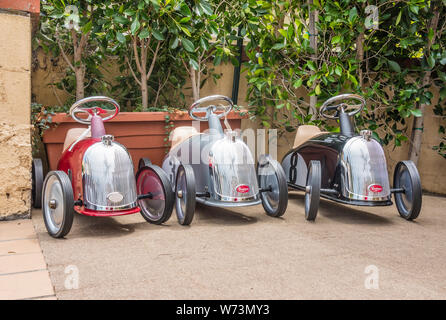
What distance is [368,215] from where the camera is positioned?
11.1 feet

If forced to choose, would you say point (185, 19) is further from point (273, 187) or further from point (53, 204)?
point (53, 204)

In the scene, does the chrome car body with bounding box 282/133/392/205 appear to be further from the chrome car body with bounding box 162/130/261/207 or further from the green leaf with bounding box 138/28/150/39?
the green leaf with bounding box 138/28/150/39

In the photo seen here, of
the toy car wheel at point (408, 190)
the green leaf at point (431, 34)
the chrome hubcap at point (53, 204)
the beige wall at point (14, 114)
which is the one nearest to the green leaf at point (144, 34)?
the beige wall at point (14, 114)

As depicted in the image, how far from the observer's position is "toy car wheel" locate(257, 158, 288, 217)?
304cm

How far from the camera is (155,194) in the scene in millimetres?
2949

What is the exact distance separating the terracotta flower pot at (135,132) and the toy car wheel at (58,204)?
81 cm

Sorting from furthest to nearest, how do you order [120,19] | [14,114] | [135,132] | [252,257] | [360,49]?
1. [360,49]
2. [135,132]
3. [120,19]
4. [14,114]
5. [252,257]

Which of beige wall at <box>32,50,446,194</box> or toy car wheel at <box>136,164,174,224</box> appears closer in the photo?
toy car wheel at <box>136,164,174,224</box>

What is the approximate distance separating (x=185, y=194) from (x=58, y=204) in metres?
0.77

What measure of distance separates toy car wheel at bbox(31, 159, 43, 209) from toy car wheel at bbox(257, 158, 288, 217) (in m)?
1.56

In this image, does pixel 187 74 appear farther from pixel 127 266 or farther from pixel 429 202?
pixel 127 266

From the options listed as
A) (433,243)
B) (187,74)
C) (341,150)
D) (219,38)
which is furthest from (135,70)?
(433,243)

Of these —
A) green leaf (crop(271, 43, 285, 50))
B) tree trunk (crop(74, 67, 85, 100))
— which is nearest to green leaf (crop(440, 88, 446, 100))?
green leaf (crop(271, 43, 285, 50))

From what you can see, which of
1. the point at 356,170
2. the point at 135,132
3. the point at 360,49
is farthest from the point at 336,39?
the point at 135,132
